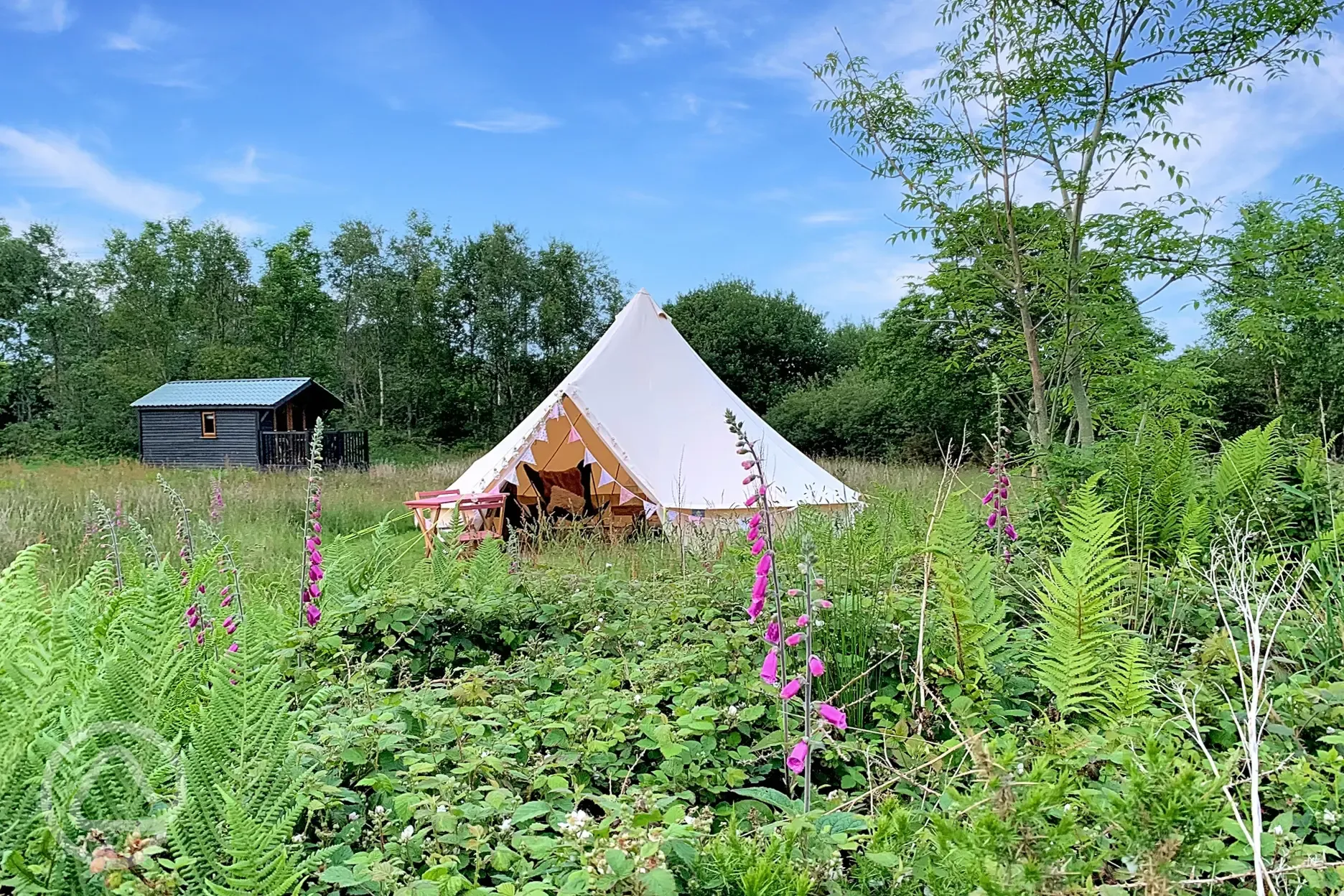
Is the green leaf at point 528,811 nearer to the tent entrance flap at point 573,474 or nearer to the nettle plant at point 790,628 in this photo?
the nettle plant at point 790,628

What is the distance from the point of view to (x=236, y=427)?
20891mm

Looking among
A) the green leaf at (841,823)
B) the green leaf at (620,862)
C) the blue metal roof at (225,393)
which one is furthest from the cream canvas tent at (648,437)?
the blue metal roof at (225,393)

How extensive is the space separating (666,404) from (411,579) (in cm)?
466

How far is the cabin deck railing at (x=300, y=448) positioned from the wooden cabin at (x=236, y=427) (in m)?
0.02

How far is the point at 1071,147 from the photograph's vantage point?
5.83 meters

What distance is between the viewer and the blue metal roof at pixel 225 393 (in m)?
20.7

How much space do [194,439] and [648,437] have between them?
62.2 ft

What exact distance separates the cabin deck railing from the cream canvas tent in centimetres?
1343

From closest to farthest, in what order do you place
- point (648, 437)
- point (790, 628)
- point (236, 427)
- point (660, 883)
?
point (660, 883), point (790, 628), point (648, 437), point (236, 427)

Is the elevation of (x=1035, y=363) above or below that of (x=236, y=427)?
below

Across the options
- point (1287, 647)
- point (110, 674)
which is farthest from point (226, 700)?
point (1287, 647)

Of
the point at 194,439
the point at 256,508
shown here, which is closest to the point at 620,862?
the point at 256,508

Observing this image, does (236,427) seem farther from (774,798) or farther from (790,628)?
(774,798)

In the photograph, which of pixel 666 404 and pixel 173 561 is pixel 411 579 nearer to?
pixel 173 561
